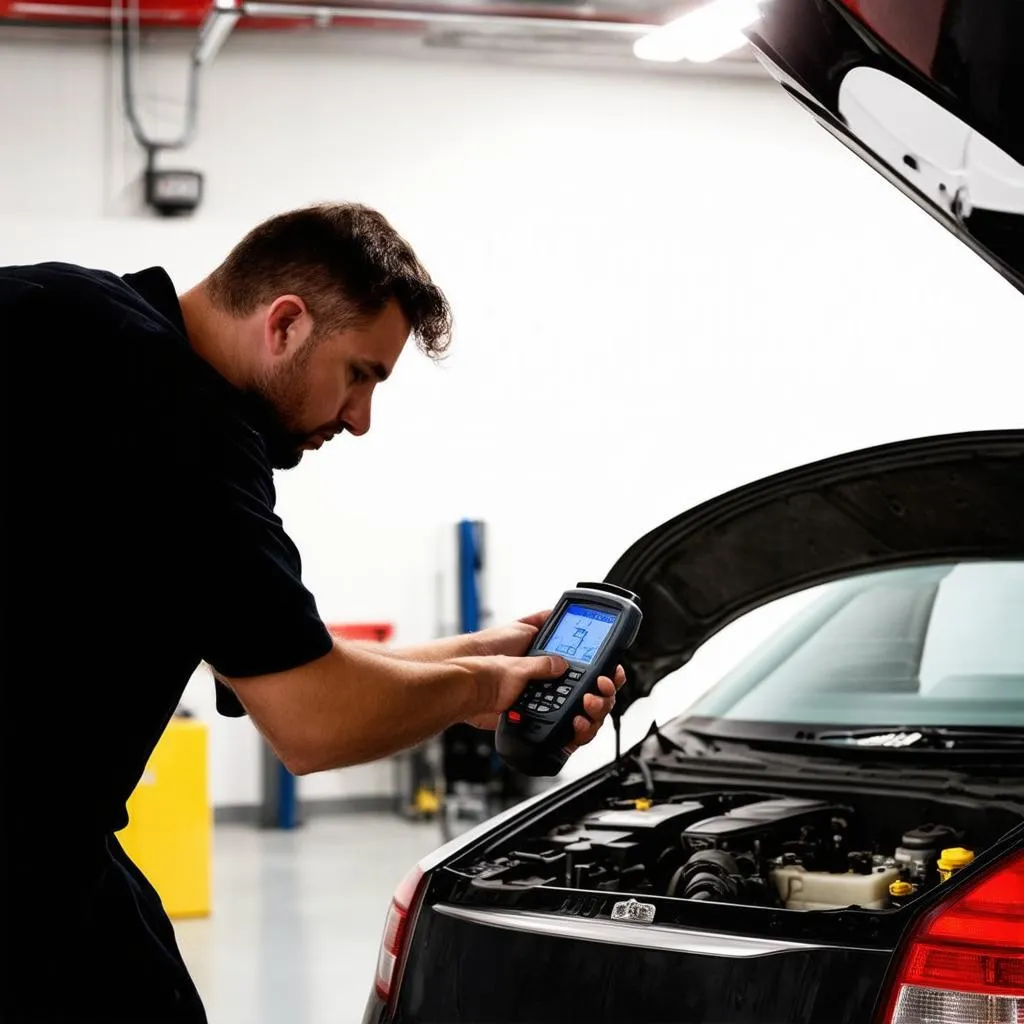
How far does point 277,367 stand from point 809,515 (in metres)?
1.22

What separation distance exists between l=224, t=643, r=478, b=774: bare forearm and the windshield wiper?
1.20 meters

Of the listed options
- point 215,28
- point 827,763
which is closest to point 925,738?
point 827,763

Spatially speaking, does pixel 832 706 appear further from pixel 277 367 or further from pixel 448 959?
pixel 277 367

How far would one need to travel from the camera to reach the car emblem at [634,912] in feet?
7.09

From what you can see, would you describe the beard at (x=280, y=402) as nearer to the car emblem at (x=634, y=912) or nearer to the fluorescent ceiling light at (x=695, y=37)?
the car emblem at (x=634, y=912)

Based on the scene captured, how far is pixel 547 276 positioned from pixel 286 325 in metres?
6.19

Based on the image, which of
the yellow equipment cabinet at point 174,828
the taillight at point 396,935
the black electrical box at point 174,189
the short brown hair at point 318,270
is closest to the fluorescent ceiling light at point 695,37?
the short brown hair at point 318,270

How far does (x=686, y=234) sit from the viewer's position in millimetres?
8086

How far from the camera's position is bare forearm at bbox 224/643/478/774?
1691mm

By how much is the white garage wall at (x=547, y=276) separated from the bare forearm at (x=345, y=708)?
18.9 ft

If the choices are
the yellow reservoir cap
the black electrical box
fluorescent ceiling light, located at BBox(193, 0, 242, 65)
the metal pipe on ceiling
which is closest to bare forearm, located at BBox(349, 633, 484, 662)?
the yellow reservoir cap

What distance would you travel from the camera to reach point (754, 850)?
2.59 m

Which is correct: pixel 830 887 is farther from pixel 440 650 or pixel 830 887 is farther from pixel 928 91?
pixel 928 91

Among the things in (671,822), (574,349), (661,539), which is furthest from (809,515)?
(574,349)
